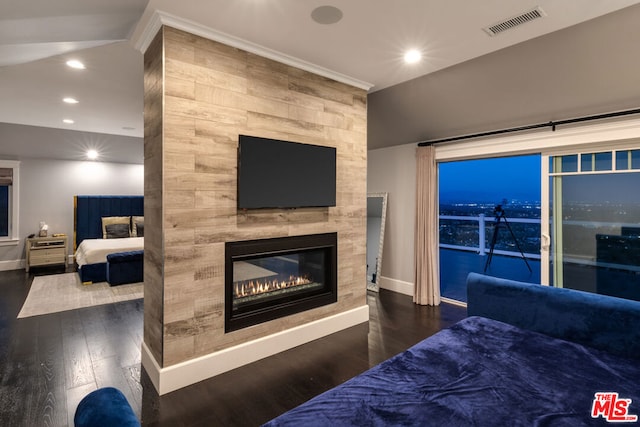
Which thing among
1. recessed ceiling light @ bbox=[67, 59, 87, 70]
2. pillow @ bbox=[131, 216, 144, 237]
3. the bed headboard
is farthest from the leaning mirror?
the bed headboard

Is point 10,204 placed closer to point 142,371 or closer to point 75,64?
point 75,64

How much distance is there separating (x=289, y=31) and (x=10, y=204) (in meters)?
6.96

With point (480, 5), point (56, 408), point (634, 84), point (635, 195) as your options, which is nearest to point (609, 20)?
point (634, 84)

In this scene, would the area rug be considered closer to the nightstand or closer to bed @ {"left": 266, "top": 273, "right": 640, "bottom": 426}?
the nightstand

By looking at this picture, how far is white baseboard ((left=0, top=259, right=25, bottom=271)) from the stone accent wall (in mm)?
5667

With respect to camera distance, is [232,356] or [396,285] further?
[396,285]

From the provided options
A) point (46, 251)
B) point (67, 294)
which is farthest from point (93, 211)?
point (67, 294)

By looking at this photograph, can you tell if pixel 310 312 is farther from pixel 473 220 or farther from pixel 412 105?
pixel 473 220

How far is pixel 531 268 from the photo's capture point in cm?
669

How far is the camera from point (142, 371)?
2.65 metres

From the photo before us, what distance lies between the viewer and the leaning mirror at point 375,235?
514cm

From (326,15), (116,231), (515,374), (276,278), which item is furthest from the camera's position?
(116,231)

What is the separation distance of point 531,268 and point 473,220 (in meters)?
1.48

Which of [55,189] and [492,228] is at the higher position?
[55,189]
